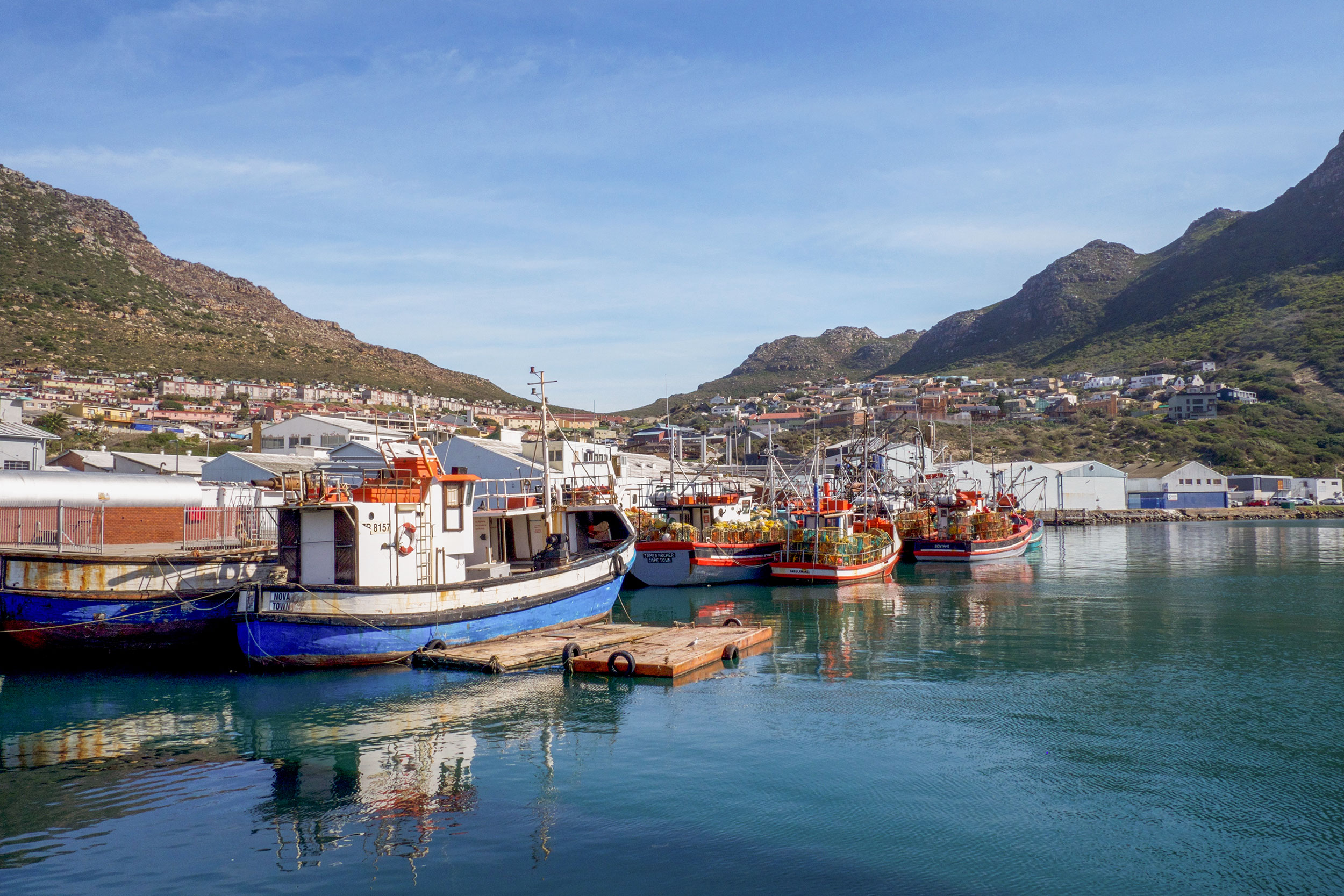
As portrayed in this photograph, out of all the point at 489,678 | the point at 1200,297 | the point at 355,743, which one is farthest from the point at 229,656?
the point at 1200,297

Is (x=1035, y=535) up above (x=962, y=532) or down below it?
below

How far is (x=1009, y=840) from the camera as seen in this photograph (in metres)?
12.0

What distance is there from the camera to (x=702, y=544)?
139ft

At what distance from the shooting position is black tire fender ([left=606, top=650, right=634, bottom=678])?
2130 centimetres

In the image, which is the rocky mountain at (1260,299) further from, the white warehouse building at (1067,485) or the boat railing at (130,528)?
the boat railing at (130,528)

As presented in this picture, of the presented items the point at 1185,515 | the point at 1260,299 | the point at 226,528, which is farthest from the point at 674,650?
the point at 1260,299

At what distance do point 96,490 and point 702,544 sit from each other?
79.2 feet

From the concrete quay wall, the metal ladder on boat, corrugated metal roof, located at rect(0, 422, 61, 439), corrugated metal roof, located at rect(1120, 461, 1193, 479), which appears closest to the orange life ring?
the metal ladder on boat

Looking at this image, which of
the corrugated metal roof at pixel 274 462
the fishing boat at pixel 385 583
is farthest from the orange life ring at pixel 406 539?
the corrugated metal roof at pixel 274 462

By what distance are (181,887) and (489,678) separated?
10.5 metres

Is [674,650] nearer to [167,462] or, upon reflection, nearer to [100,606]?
[100,606]

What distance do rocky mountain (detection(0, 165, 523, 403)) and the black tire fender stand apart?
8813 centimetres

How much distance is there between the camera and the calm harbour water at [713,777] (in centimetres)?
1112

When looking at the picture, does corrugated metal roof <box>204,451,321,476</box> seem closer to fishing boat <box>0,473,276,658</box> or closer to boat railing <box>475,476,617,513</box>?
boat railing <box>475,476,617,513</box>
